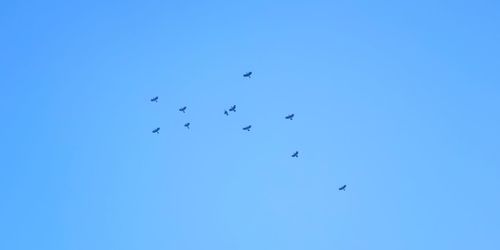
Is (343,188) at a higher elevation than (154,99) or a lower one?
lower

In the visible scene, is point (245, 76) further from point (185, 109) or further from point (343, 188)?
point (343, 188)

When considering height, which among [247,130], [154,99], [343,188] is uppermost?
[154,99]

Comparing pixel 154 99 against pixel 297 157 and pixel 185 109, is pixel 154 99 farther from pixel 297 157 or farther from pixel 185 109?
pixel 297 157

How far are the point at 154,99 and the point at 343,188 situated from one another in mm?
14702

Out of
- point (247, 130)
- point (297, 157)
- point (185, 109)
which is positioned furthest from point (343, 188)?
point (185, 109)

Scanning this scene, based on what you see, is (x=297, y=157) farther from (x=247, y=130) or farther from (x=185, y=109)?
(x=185, y=109)

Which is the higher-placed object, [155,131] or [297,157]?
[155,131]

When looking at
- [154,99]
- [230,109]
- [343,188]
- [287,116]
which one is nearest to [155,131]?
[154,99]

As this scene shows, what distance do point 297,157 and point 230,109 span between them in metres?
5.70

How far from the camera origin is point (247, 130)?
→ 161 ft

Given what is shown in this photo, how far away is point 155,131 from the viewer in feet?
162

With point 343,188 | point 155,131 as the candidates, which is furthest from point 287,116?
point 155,131

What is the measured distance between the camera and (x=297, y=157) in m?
47.8

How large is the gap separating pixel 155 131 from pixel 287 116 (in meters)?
9.32
